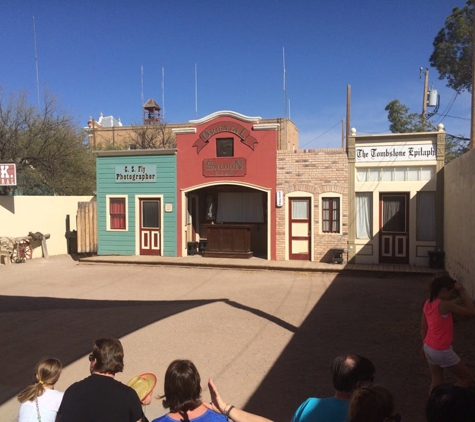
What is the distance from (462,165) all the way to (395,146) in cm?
399

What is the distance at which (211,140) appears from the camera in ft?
53.3

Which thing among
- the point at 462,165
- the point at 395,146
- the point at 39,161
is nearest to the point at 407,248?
the point at 395,146

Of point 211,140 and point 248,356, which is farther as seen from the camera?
point 211,140

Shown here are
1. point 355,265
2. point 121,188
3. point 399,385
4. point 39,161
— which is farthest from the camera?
point 39,161

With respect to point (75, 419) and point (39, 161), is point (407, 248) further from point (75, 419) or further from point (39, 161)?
point (39, 161)

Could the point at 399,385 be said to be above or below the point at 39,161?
below

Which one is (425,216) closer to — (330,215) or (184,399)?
(330,215)

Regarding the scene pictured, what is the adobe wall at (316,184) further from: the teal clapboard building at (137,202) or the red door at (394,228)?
the teal clapboard building at (137,202)

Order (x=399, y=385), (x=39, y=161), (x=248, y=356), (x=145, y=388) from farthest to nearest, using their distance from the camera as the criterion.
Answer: (x=39, y=161)
(x=248, y=356)
(x=399, y=385)
(x=145, y=388)

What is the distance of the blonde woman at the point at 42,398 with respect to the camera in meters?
3.26

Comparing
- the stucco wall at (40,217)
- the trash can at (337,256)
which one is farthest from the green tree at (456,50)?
the stucco wall at (40,217)

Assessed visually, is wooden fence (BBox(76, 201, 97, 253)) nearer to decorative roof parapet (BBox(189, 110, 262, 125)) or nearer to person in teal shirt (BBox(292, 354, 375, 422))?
decorative roof parapet (BBox(189, 110, 262, 125))

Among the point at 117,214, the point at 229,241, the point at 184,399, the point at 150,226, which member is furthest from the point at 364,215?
the point at 184,399

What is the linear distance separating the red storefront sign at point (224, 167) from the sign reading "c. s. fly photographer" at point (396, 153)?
393cm
